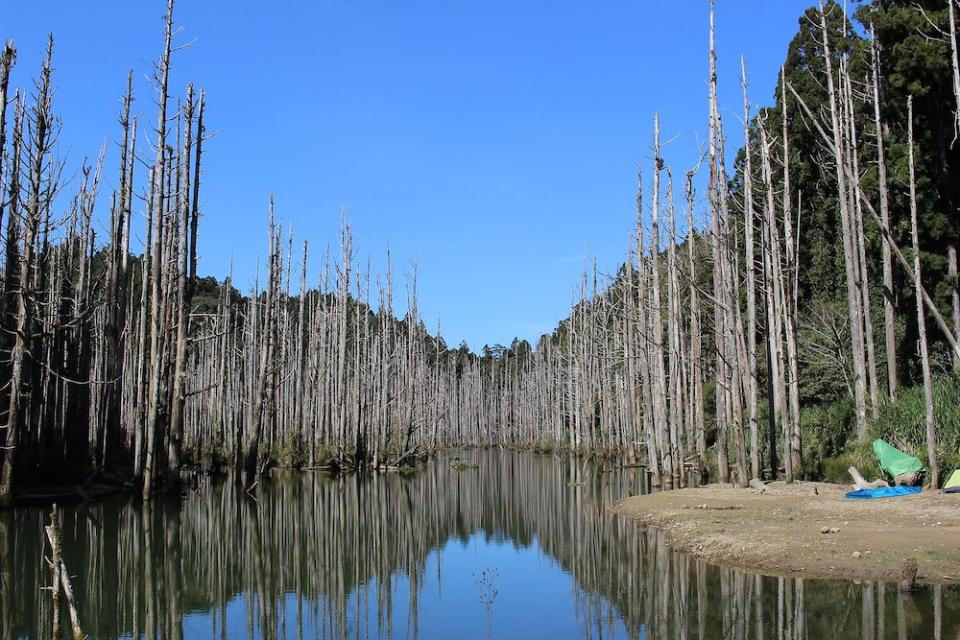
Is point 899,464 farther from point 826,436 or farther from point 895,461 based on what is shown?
point 826,436

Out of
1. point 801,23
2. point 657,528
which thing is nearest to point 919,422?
point 657,528

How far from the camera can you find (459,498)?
72.7 ft

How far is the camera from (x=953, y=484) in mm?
12719

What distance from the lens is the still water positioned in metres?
7.72

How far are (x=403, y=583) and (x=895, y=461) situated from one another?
864 cm

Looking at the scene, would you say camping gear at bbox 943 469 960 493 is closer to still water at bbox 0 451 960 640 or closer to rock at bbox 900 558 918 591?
still water at bbox 0 451 960 640

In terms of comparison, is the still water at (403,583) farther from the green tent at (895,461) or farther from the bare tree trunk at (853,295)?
the bare tree trunk at (853,295)

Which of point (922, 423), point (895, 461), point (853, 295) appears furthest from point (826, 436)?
point (895, 461)

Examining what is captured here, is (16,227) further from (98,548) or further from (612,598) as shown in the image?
(612,598)

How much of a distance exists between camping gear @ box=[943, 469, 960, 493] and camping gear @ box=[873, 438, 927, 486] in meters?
0.73

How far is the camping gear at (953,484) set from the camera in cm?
1255

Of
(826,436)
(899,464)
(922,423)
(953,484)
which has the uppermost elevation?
(922,423)

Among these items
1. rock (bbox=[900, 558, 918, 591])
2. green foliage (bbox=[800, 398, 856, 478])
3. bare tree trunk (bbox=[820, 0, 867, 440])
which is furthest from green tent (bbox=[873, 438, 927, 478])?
rock (bbox=[900, 558, 918, 591])

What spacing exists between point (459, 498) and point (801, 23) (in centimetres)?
2019
